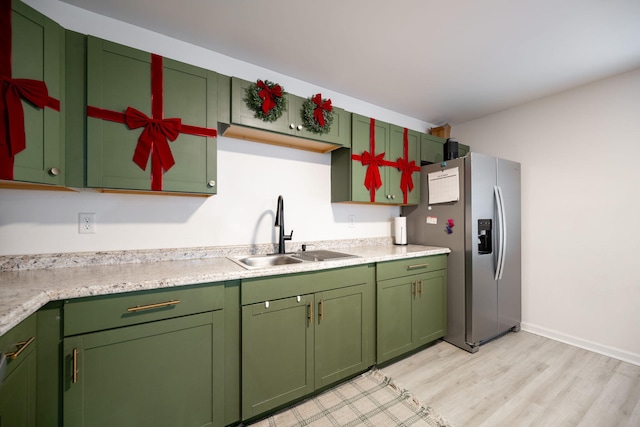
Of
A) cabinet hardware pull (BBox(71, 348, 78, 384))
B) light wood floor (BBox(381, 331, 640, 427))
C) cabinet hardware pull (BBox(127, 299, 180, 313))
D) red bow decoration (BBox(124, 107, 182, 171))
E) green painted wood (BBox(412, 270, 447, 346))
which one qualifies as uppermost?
red bow decoration (BBox(124, 107, 182, 171))

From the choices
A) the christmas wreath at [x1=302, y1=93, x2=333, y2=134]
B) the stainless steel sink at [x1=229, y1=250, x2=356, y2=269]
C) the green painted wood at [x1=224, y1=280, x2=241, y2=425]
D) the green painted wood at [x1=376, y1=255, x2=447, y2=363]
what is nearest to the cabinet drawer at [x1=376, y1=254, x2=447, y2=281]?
the green painted wood at [x1=376, y1=255, x2=447, y2=363]

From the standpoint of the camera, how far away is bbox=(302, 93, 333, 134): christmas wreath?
84.5 inches

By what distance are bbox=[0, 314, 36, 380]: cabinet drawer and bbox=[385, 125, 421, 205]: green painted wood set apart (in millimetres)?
2600

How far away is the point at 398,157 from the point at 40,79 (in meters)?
2.68

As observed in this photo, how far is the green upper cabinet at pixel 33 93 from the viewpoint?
1.18m

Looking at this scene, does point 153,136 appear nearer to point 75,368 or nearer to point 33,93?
point 33,93

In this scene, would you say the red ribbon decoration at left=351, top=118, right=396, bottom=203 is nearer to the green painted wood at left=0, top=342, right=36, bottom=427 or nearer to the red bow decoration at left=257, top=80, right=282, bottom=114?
the red bow decoration at left=257, top=80, right=282, bottom=114

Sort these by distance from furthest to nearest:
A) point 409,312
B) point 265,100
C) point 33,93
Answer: point 409,312 → point 265,100 → point 33,93

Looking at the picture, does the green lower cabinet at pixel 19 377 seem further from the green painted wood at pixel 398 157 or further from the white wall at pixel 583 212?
the white wall at pixel 583 212

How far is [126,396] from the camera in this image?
4.11 ft

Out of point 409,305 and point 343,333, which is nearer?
point 343,333

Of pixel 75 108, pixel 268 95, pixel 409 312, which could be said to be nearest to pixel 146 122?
pixel 75 108

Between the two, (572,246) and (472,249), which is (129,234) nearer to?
(472,249)

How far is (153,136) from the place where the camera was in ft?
5.23
